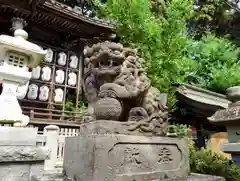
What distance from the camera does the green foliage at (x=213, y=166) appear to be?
493 cm

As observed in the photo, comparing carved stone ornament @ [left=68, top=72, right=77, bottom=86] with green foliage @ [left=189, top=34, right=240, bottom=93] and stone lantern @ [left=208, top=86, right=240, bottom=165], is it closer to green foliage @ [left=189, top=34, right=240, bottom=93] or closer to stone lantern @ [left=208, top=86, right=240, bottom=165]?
green foliage @ [left=189, top=34, right=240, bottom=93]

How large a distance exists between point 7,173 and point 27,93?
7.15 metres

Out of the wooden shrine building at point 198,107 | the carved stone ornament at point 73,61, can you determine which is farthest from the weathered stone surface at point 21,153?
the carved stone ornament at point 73,61

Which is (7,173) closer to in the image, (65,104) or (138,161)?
(138,161)

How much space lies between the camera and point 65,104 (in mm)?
10305

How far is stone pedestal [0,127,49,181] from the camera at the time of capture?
254 cm

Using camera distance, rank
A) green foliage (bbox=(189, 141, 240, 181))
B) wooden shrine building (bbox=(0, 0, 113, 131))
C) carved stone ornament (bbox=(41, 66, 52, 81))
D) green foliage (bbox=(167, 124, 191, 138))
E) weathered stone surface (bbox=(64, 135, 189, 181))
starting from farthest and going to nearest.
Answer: carved stone ornament (bbox=(41, 66, 52, 81)), wooden shrine building (bbox=(0, 0, 113, 131)), green foliage (bbox=(167, 124, 191, 138)), green foliage (bbox=(189, 141, 240, 181)), weathered stone surface (bbox=(64, 135, 189, 181))

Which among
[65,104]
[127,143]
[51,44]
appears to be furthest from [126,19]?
[127,143]

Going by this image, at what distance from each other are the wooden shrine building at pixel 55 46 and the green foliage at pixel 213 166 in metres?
5.08

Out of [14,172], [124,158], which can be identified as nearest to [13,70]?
[14,172]

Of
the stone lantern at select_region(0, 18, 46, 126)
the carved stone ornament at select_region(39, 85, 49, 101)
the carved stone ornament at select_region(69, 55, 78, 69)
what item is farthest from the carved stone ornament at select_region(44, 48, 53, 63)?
the stone lantern at select_region(0, 18, 46, 126)

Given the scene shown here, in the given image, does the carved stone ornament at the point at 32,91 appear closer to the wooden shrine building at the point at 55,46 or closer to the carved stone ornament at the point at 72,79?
the wooden shrine building at the point at 55,46

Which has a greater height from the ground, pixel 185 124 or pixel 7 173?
pixel 185 124

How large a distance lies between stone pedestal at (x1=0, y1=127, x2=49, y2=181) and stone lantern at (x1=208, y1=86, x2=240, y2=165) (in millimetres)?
3531
